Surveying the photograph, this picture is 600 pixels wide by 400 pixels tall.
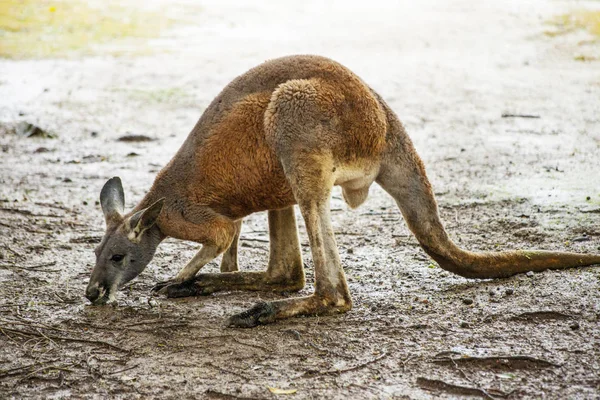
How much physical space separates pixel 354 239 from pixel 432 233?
1.37m

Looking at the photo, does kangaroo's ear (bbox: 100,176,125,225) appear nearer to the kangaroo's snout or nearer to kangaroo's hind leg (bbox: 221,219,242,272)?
the kangaroo's snout

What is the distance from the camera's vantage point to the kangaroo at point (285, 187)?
4559mm

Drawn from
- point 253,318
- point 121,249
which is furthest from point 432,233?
point 121,249

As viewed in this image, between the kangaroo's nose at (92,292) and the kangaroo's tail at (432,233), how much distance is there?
1880mm

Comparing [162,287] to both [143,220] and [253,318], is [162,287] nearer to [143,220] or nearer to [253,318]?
[143,220]

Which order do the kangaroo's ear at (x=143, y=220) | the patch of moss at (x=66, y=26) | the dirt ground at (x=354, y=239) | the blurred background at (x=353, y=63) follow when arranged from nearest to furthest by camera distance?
the dirt ground at (x=354, y=239)
the kangaroo's ear at (x=143, y=220)
the blurred background at (x=353, y=63)
the patch of moss at (x=66, y=26)

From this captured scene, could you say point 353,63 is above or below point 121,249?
above

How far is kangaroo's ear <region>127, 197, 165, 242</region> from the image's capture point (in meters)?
4.77

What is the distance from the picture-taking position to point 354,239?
6.12 meters

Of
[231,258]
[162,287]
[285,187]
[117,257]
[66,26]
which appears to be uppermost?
[66,26]

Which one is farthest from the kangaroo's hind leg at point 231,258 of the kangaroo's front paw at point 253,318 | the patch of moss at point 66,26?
the patch of moss at point 66,26

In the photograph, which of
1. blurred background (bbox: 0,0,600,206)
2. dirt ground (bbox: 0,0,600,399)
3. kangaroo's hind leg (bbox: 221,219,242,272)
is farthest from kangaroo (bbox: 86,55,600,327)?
blurred background (bbox: 0,0,600,206)

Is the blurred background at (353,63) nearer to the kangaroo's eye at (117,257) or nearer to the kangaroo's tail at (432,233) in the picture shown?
the kangaroo's tail at (432,233)

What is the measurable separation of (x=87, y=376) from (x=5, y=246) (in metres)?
2.38
